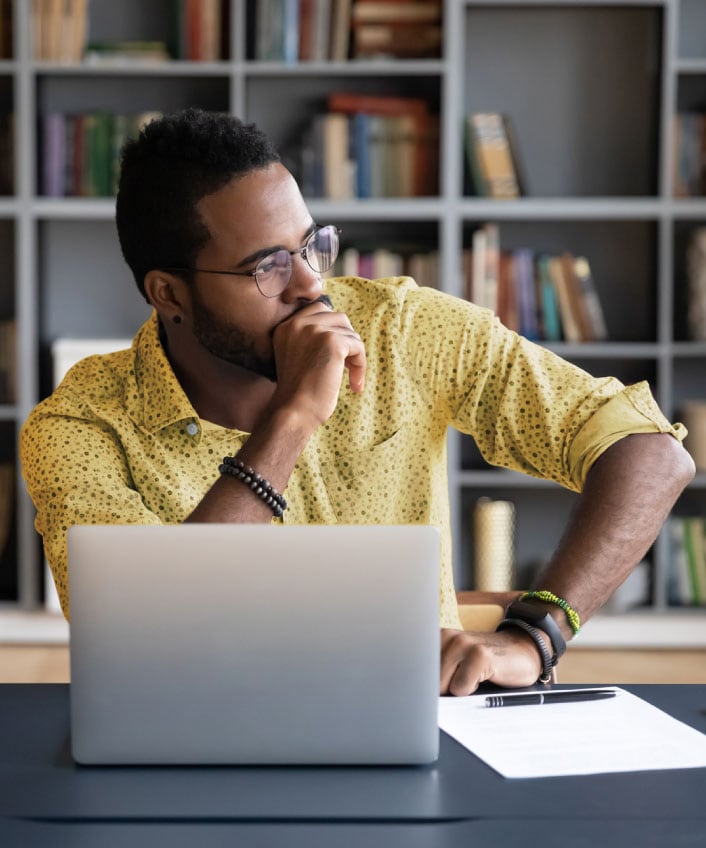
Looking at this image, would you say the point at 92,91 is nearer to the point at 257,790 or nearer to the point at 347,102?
the point at 347,102

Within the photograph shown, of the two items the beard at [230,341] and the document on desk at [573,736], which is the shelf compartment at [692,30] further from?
the document on desk at [573,736]

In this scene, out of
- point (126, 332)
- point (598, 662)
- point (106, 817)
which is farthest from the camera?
point (126, 332)

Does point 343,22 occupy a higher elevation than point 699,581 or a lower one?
higher

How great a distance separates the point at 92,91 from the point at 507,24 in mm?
1382

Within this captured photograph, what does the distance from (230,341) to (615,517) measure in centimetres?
58

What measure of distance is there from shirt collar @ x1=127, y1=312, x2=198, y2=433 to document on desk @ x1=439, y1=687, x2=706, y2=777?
0.61 m

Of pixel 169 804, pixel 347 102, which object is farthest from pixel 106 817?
pixel 347 102

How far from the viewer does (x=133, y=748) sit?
0.83 meters

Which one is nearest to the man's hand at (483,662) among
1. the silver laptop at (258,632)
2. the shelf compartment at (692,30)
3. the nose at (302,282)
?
Result: the silver laptop at (258,632)

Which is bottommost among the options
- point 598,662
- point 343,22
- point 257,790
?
point 598,662

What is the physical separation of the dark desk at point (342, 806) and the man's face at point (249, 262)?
2.46ft

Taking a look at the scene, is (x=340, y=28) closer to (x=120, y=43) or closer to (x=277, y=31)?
(x=277, y=31)

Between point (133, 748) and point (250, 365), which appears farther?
point (250, 365)

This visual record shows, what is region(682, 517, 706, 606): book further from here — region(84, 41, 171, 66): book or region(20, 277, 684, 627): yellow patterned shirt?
region(84, 41, 171, 66): book
